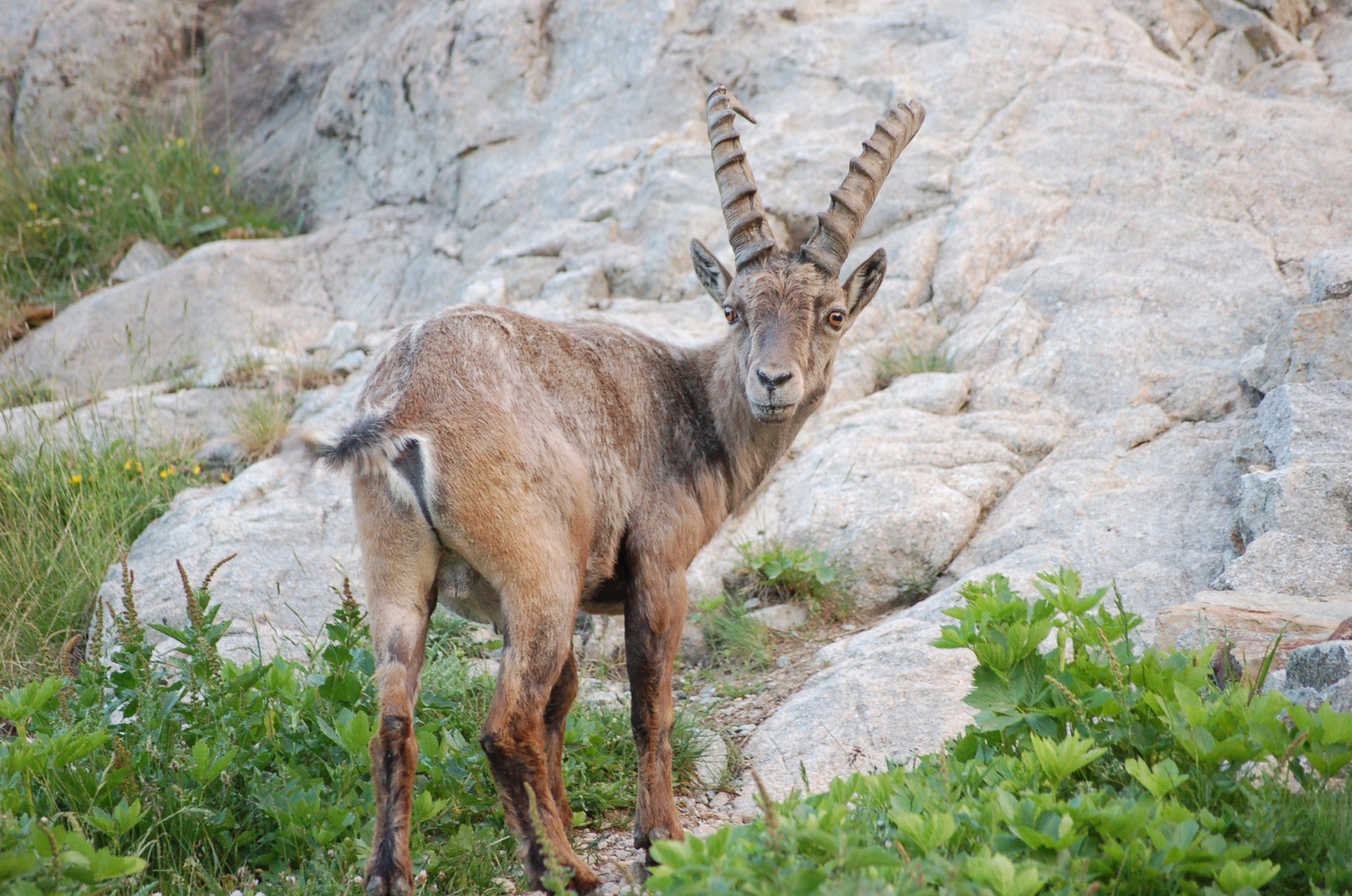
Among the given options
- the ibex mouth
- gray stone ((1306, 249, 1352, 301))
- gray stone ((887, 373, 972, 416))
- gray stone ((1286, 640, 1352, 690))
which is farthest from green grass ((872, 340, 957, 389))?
gray stone ((1286, 640, 1352, 690))

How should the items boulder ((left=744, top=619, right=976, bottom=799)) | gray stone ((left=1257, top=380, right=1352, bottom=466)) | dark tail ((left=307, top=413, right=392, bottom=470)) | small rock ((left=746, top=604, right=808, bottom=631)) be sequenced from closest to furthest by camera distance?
dark tail ((left=307, top=413, right=392, bottom=470)), boulder ((left=744, top=619, right=976, bottom=799)), gray stone ((left=1257, top=380, right=1352, bottom=466)), small rock ((left=746, top=604, right=808, bottom=631))

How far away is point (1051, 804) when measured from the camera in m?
2.59

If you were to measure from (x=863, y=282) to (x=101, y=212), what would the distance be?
8.34 metres

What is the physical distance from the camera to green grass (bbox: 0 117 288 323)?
978 cm

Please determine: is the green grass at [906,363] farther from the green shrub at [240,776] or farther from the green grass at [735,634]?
the green shrub at [240,776]

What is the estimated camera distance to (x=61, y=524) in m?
6.20

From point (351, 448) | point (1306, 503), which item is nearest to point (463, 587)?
point (351, 448)

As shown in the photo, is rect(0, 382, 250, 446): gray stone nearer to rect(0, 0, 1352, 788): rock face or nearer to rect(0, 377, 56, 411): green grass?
rect(0, 377, 56, 411): green grass

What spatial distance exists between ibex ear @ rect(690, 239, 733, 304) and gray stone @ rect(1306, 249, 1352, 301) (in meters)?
3.41

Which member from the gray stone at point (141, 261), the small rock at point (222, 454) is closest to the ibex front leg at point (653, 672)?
the small rock at point (222, 454)

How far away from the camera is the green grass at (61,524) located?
5449 mm

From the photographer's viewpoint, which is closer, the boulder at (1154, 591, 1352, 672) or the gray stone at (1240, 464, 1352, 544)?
the boulder at (1154, 591, 1352, 672)

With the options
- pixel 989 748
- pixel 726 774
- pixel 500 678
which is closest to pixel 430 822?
pixel 500 678

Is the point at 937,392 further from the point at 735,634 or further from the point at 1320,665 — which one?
the point at 1320,665
